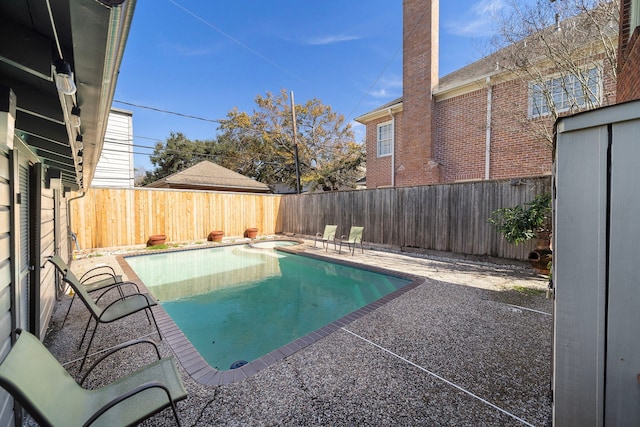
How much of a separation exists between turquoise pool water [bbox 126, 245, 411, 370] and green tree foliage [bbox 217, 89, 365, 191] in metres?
11.2

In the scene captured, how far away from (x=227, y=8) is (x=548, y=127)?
12.0m

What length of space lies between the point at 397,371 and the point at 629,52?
15.9 ft

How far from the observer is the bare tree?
5180mm

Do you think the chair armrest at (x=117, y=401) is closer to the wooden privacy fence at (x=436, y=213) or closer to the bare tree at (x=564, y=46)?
the wooden privacy fence at (x=436, y=213)

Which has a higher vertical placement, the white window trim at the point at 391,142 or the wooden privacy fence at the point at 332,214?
the white window trim at the point at 391,142

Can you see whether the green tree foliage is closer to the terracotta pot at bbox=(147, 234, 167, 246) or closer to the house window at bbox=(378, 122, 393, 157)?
the house window at bbox=(378, 122, 393, 157)

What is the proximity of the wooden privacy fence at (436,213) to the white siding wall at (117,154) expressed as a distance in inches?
380

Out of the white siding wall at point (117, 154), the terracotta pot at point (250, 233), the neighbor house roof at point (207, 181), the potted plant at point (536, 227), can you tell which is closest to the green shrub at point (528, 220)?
the potted plant at point (536, 227)

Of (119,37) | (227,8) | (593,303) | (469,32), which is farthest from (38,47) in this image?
(227,8)

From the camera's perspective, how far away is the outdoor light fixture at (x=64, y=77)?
1141 millimetres

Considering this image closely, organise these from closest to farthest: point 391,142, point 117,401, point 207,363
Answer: point 117,401, point 207,363, point 391,142

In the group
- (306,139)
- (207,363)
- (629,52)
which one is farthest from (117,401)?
(306,139)

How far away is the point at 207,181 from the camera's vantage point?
15438mm

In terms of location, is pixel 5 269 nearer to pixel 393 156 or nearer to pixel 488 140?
pixel 488 140
